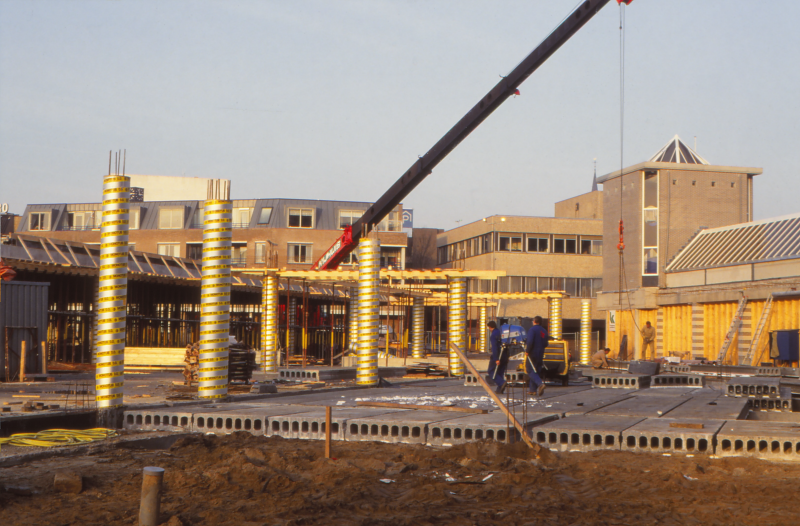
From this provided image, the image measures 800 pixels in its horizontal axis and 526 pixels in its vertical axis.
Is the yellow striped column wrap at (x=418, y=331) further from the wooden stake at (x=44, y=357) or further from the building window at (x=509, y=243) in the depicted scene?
the building window at (x=509, y=243)

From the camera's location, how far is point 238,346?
71.6ft

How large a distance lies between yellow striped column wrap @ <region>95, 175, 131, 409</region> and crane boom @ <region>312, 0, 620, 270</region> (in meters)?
9.99

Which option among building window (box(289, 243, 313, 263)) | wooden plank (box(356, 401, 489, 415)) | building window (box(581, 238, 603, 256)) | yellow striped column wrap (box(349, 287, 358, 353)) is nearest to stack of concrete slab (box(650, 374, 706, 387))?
wooden plank (box(356, 401, 489, 415))

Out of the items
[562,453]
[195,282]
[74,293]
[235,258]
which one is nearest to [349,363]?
[195,282]

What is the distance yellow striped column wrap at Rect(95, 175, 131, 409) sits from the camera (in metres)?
13.7

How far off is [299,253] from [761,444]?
58.7 metres

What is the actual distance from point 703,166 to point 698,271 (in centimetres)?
861

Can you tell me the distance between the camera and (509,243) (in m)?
68.1

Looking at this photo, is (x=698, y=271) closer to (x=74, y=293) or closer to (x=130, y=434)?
(x=74, y=293)

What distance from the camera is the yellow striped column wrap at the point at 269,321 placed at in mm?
32156

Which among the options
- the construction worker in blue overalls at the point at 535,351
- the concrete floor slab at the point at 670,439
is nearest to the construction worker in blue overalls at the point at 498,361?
the construction worker in blue overalls at the point at 535,351

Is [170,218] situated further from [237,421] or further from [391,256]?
[237,421]

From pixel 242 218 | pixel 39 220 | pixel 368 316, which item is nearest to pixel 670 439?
pixel 368 316

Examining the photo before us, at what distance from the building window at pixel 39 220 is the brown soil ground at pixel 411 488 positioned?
68.8 metres
